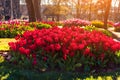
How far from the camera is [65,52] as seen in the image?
8.27 meters

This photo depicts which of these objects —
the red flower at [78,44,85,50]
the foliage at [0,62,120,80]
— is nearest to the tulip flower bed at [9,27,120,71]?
the red flower at [78,44,85,50]

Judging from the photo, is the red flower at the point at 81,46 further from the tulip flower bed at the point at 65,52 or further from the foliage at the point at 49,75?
the foliage at the point at 49,75

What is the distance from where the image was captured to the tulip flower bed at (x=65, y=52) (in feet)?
27.1

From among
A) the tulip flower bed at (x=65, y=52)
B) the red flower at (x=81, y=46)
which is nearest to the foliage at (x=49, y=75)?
the tulip flower bed at (x=65, y=52)

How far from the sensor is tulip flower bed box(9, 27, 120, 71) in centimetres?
826

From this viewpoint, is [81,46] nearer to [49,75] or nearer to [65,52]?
[65,52]

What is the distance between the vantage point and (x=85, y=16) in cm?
9306

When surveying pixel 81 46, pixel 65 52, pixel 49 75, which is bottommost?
pixel 49 75

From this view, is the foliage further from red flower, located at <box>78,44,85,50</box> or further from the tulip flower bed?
red flower, located at <box>78,44,85,50</box>

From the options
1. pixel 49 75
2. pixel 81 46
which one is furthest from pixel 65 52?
pixel 49 75

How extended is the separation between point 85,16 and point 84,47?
84.9m

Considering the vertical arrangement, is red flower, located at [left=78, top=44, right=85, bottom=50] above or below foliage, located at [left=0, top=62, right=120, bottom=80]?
above

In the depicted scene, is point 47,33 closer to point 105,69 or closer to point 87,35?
point 87,35

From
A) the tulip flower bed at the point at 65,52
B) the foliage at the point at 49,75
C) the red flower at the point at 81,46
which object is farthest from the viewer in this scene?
the red flower at the point at 81,46
